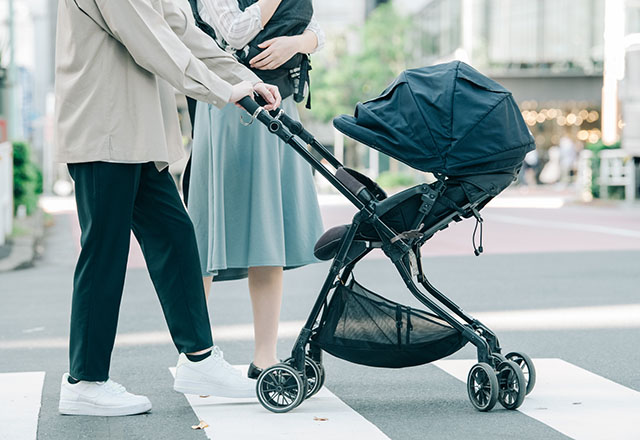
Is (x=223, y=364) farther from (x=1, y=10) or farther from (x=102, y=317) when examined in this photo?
(x=1, y=10)

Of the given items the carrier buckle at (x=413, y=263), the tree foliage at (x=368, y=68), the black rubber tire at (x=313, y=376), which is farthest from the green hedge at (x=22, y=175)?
the tree foliage at (x=368, y=68)

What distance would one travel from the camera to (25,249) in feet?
40.9

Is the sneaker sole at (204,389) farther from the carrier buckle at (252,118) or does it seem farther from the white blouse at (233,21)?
the white blouse at (233,21)

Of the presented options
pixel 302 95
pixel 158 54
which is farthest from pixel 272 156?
pixel 158 54

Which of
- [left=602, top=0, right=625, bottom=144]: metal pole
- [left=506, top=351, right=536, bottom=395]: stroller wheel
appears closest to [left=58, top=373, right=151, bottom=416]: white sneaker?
[left=506, top=351, right=536, bottom=395]: stroller wheel

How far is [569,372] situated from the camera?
16.4 ft

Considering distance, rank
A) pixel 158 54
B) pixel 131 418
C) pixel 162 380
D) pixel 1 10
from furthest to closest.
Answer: pixel 1 10
pixel 162 380
pixel 131 418
pixel 158 54

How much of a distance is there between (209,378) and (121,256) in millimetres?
573

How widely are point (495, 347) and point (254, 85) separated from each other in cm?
130

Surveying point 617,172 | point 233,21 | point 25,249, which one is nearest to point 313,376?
point 233,21

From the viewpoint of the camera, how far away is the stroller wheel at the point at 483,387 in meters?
3.97

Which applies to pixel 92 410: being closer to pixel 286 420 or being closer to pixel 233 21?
pixel 286 420

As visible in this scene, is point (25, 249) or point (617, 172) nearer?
point (25, 249)

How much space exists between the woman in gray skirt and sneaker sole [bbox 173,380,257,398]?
28cm
